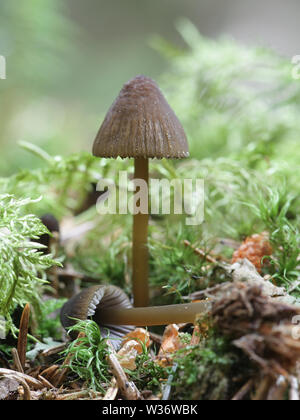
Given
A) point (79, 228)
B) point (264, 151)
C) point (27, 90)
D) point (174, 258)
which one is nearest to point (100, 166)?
point (79, 228)

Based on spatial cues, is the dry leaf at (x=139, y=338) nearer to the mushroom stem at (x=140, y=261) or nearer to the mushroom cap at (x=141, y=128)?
the mushroom stem at (x=140, y=261)

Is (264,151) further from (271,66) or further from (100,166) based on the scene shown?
(100,166)

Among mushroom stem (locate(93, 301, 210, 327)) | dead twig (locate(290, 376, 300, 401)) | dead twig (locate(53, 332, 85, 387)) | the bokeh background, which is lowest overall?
dead twig (locate(53, 332, 85, 387))

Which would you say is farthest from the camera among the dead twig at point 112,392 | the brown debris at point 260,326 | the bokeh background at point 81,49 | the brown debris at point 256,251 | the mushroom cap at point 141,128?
the bokeh background at point 81,49

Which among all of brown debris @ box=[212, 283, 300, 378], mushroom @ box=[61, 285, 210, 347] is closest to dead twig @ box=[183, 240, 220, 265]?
mushroom @ box=[61, 285, 210, 347]

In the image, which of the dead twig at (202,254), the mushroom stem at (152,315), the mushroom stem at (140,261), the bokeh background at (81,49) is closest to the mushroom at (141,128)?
the mushroom stem at (140,261)

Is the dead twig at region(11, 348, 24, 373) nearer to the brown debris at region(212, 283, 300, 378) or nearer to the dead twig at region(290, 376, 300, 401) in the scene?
the brown debris at region(212, 283, 300, 378)

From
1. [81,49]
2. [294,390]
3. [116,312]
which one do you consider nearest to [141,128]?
[116,312]
